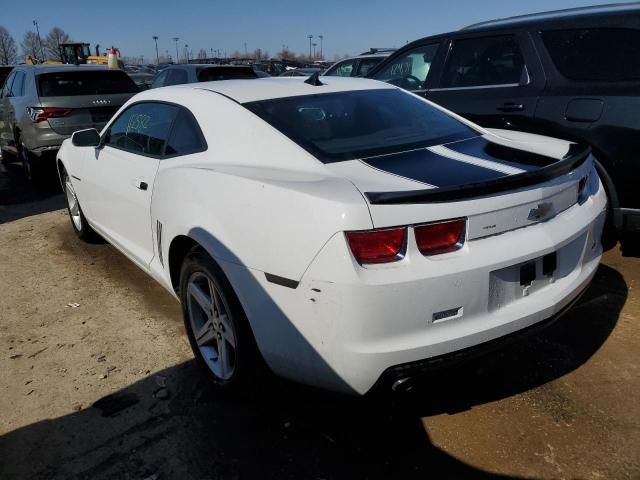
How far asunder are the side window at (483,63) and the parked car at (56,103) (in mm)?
4789

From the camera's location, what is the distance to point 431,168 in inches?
90.4

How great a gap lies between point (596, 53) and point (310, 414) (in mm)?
3164

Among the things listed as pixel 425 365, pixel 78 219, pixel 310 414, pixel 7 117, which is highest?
pixel 7 117

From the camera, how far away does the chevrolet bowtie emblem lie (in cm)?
217

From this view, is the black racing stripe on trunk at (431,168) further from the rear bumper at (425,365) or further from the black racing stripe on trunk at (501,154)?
the rear bumper at (425,365)

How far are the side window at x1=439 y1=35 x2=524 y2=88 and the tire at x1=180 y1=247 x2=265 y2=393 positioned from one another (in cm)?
302

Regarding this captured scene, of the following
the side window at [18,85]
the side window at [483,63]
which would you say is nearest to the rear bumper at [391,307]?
the side window at [483,63]

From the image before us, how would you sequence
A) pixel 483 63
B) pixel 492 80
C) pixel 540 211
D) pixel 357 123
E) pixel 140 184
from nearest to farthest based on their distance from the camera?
pixel 540 211, pixel 357 123, pixel 140 184, pixel 492 80, pixel 483 63

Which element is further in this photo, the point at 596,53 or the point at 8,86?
the point at 8,86

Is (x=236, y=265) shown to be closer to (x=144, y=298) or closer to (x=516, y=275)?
(x=516, y=275)

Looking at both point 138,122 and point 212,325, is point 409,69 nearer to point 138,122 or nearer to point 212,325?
point 138,122

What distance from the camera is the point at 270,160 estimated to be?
2488 millimetres

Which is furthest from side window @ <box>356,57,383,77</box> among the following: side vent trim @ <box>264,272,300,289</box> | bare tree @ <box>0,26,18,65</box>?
bare tree @ <box>0,26,18,65</box>

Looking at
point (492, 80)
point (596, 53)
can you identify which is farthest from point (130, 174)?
point (596, 53)
